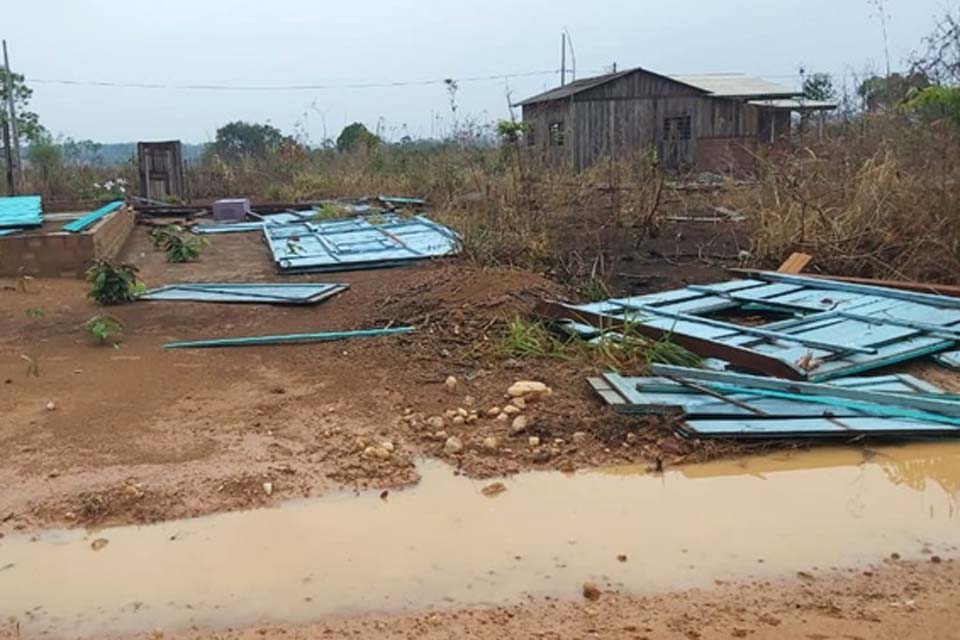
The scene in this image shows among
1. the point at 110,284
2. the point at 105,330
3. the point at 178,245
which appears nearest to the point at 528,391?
the point at 105,330

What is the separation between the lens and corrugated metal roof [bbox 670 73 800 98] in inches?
930

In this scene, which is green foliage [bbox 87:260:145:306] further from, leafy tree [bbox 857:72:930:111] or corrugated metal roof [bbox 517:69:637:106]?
corrugated metal roof [bbox 517:69:637:106]

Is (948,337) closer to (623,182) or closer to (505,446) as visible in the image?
(505,446)

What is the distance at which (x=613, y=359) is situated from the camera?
17.3 feet

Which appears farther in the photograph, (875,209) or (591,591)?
(875,209)

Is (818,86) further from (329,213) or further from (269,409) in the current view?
(269,409)

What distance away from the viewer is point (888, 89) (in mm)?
10617

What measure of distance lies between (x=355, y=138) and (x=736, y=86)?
11393 mm

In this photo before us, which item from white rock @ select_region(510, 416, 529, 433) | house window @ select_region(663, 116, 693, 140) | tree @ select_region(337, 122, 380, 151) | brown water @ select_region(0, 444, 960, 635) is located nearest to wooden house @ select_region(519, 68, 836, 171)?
house window @ select_region(663, 116, 693, 140)

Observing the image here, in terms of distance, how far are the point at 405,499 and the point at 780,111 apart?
23327 mm

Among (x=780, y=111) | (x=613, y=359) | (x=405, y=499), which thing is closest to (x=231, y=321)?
(x=613, y=359)

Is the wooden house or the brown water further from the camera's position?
the wooden house

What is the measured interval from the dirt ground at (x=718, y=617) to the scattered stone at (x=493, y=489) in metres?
0.94

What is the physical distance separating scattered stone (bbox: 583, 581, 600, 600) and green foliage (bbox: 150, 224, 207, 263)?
8.43m
